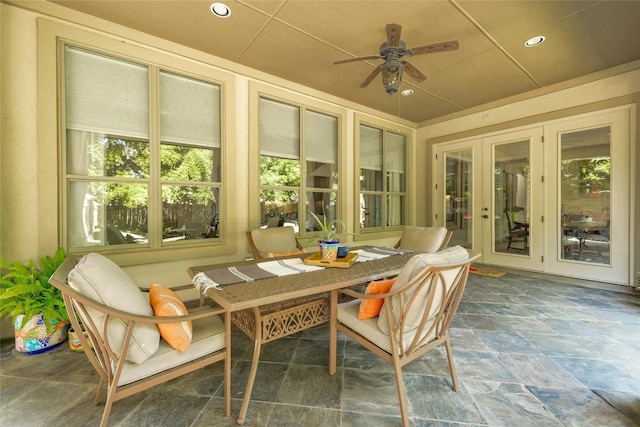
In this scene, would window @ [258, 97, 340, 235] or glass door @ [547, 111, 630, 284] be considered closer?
glass door @ [547, 111, 630, 284]

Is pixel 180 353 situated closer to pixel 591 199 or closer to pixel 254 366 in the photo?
pixel 254 366

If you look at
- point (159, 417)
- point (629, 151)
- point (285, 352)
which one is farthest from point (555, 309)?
point (159, 417)

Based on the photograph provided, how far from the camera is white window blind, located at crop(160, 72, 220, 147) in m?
2.96

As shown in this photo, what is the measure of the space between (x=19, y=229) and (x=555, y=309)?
539cm

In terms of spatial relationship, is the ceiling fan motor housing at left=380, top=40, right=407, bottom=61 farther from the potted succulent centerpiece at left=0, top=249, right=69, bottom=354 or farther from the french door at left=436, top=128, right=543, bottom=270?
the potted succulent centerpiece at left=0, top=249, right=69, bottom=354

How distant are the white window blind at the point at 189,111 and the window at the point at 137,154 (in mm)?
10

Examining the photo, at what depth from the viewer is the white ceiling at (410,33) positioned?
2363 mm

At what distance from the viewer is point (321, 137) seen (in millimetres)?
4305

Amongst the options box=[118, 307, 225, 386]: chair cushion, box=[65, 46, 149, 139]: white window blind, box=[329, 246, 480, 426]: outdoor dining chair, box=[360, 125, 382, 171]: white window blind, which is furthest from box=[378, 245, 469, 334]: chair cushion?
box=[360, 125, 382, 171]: white window blind

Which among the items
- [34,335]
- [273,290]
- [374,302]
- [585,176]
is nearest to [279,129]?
[273,290]

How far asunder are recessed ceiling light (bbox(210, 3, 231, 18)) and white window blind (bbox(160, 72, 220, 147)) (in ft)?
3.03

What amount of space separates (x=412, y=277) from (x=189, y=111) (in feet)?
10.3

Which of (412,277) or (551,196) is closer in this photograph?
(412,277)

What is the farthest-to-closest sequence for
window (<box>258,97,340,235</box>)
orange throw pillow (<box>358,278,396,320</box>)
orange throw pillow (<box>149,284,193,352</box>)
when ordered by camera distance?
1. window (<box>258,97,340,235</box>)
2. orange throw pillow (<box>358,278,396,320</box>)
3. orange throw pillow (<box>149,284,193,352</box>)
